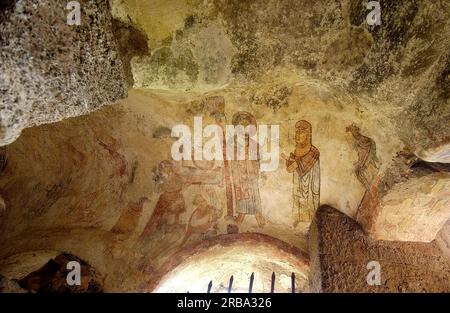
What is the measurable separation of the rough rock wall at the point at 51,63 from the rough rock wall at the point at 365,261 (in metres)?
2.79

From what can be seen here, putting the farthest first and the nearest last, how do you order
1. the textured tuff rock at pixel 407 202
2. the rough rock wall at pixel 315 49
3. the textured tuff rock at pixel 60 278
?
the textured tuff rock at pixel 60 278 < the textured tuff rock at pixel 407 202 < the rough rock wall at pixel 315 49

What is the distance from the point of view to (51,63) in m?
2.48

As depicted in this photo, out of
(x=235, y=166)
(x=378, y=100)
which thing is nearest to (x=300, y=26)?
(x=378, y=100)

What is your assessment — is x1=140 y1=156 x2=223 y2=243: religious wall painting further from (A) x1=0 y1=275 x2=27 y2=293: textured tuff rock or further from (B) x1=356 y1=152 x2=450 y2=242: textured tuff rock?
(A) x1=0 y1=275 x2=27 y2=293: textured tuff rock

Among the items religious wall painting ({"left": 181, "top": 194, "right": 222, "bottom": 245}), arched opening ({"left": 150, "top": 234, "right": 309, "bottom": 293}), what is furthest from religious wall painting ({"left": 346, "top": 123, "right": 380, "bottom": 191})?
religious wall painting ({"left": 181, "top": 194, "right": 222, "bottom": 245})

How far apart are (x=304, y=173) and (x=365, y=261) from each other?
1140mm

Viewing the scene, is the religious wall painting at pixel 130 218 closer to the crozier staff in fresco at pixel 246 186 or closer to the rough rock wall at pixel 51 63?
the crozier staff in fresco at pixel 246 186

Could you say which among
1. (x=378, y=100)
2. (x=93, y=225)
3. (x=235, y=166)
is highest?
(x=378, y=100)

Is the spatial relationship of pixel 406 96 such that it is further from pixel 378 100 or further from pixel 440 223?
pixel 440 223

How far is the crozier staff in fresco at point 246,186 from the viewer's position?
4.66m

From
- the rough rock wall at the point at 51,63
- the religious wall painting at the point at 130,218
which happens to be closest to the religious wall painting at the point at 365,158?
the rough rock wall at the point at 51,63

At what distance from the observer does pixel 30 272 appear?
15.0 feet

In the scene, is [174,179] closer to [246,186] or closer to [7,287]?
[246,186]

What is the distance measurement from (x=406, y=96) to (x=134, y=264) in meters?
3.42
